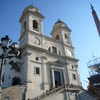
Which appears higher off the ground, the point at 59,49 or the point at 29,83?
the point at 59,49

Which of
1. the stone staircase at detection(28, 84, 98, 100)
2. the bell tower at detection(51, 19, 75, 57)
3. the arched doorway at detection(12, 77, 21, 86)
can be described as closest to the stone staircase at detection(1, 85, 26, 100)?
the stone staircase at detection(28, 84, 98, 100)

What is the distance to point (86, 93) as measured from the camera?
2097cm

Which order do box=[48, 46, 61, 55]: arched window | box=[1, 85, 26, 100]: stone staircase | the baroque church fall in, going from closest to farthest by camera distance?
box=[1, 85, 26, 100]: stone staircase, the baroque church, box=[48, 46, 61, 55]: arched window

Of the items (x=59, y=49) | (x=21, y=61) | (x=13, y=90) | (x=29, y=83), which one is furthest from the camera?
(x=59, y=49)

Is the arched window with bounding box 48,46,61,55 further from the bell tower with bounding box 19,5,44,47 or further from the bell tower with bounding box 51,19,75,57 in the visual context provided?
the bell tower with bounding box 19,5,44,47

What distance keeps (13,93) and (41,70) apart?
751 cm

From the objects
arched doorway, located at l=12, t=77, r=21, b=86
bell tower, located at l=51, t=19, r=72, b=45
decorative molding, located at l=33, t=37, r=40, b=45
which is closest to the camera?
arched doorway, located at l=12, t=77, r=21, b=86

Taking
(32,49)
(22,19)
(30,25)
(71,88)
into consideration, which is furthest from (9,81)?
(22,19)

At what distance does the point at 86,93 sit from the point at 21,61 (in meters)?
13.6

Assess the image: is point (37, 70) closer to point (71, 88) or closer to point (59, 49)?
point (71, 88)

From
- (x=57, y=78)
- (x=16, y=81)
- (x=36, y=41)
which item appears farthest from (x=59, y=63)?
(x=16, y=81)

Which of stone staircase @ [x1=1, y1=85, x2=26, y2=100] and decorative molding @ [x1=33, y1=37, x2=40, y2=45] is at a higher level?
decorative molding @ [x1=33, y1=37, x2=40, y2=45]

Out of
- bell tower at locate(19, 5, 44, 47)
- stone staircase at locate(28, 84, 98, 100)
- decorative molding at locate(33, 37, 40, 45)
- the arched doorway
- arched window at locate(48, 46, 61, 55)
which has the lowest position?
stone staircase at locate(28, 84, 98, 100)

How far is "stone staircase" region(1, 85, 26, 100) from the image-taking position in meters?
15.3
